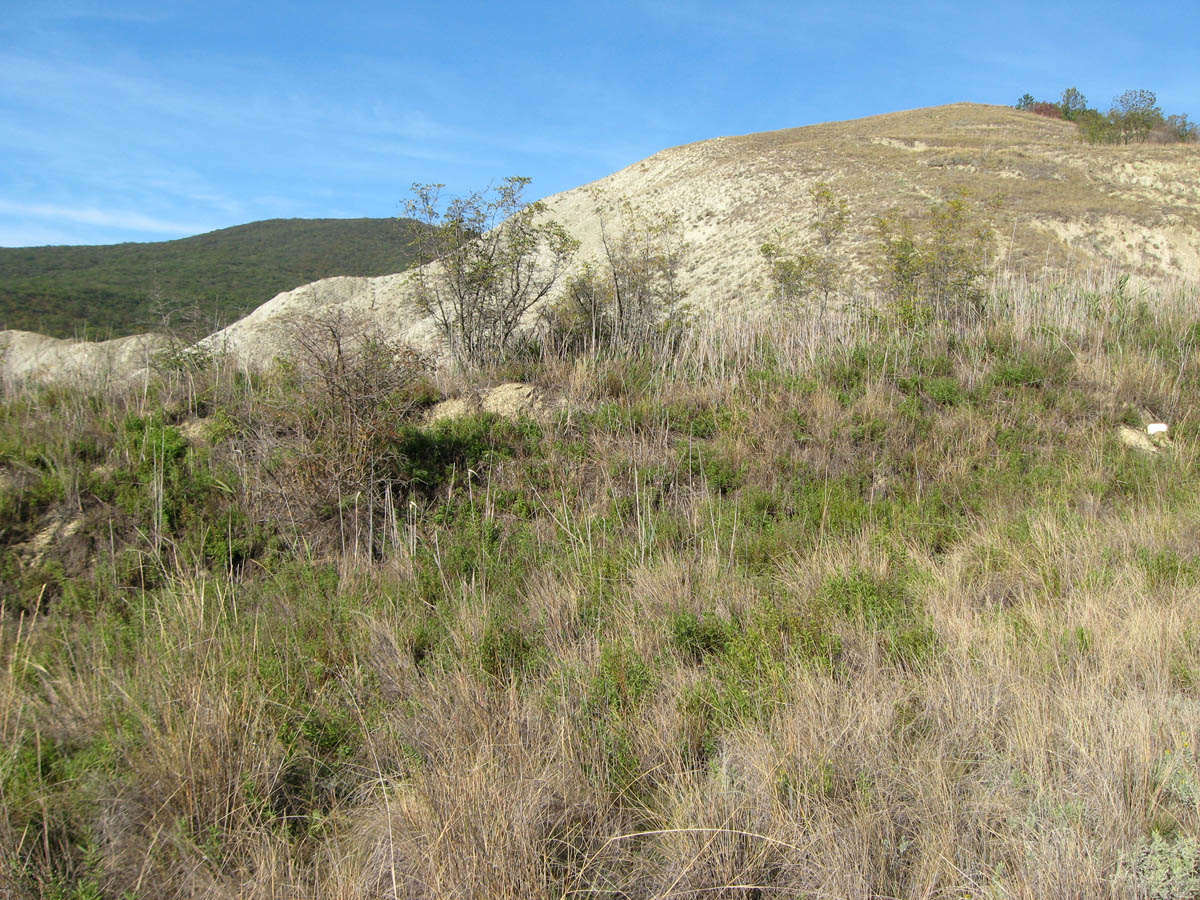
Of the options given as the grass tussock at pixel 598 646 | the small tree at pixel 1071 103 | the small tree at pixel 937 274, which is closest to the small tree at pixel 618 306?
the grass tussock at pixel 598 646

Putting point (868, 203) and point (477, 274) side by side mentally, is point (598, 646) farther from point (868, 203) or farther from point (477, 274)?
point (868, 203)

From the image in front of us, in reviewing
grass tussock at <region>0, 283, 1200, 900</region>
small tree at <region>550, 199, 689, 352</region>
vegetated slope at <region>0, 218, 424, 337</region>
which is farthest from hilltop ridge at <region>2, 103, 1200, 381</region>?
grass tussock at <region>0, 283, 1200, 900</region>

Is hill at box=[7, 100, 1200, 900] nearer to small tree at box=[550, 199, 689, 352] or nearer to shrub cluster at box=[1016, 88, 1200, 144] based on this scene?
small tree at box=[550, 199, 689, 352]

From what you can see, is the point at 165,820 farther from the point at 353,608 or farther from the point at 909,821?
the point at 909,821

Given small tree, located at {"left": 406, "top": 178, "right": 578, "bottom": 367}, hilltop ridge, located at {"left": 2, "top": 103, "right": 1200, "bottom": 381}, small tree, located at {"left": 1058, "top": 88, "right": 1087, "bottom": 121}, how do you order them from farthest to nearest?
small tree, located at {"left": 1058, "top": 88, "right": 1087, "bottom": 121} < hilltop ridge, located at {"left": 2, "top": 103, "right": 1200, "bottom": 381} < small tree, located at {"left": 406, "top": 178, "right": 578, "bottom": 367}

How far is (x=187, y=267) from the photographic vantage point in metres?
62.3

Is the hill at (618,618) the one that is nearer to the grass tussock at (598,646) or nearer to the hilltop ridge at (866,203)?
the grass tussock at (598,646)

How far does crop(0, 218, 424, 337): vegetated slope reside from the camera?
34.6 meters

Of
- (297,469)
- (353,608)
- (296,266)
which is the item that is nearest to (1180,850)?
(353,608)

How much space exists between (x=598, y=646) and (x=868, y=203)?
25055mm

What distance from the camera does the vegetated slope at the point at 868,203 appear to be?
802 inches

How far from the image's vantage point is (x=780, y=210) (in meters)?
25.9

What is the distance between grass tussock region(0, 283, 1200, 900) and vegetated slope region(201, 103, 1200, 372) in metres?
9.80

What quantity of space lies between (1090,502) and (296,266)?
72.4 m
